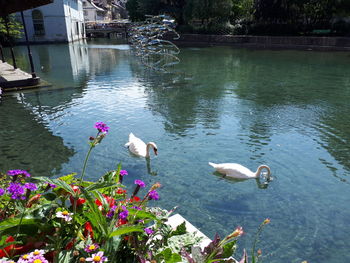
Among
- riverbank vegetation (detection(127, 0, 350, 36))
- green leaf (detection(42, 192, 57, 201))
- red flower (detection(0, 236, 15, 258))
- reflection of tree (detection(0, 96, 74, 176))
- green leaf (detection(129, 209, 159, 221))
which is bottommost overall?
reflection of tree (detection(0, 96, 74, 176))

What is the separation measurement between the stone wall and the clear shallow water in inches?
824

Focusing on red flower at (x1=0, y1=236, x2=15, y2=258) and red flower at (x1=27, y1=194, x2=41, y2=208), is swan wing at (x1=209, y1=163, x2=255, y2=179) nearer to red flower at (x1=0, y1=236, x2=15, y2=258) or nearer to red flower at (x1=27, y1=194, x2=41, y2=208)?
red flower at (x1=27, y1=194, x2=41, y2=208)

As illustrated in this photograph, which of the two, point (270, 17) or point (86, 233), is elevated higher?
point (270, 17)

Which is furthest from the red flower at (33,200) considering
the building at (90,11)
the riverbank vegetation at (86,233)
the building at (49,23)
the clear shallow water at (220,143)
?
the building at (90,11)

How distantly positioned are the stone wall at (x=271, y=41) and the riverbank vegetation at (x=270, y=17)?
5.15ft

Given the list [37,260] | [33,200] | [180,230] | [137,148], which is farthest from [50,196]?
[137,148]

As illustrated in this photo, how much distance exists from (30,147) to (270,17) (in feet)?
140

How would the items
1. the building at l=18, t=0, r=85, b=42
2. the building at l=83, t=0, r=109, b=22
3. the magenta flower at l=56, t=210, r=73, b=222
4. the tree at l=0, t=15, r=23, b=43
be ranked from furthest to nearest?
1. the building at l=83, t=0, r=109, b=22
2. the building at l=18, t=0, r=85, b=42
3. the tree at l=0, t=15, r=23, b=43
4. the magenta flower at l=56, t=210, r=73, b=222

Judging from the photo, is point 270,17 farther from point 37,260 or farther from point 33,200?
point 37,260

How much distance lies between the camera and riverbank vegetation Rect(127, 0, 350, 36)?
39703mm

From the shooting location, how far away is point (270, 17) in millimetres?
43719

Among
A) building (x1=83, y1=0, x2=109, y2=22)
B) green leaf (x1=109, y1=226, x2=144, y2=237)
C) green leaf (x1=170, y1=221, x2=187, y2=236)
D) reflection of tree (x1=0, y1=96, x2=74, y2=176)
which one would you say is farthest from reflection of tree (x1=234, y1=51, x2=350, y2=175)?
building (x1=83, y1=0, x2=109, y2=22)

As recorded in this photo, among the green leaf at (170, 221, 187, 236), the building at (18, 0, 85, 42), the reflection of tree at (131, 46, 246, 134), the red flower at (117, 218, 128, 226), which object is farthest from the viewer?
the building at (18, 0, 85, 42)

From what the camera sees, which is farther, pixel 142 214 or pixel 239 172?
pixel 239 172
